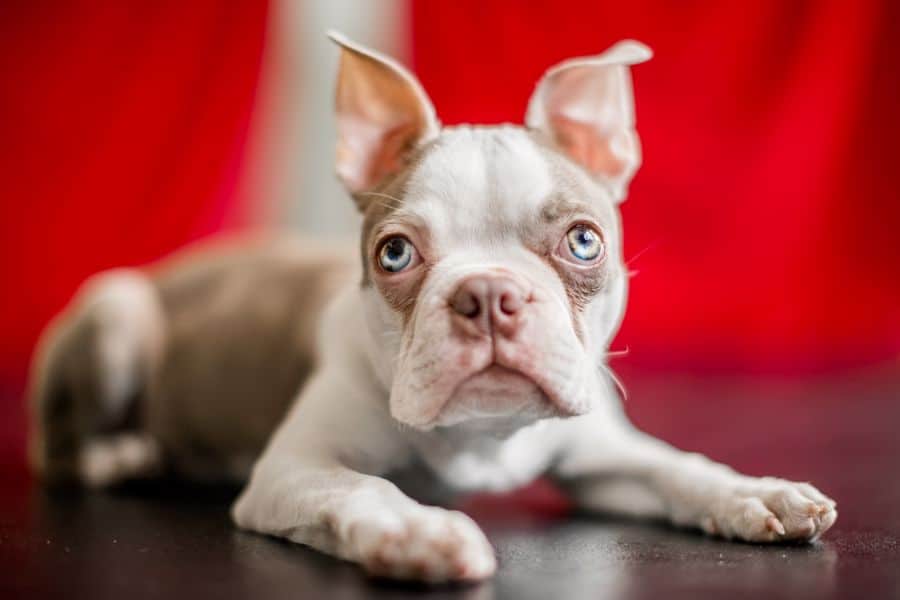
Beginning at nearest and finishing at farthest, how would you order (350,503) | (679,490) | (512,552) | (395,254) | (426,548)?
(426,548)
(350,503)
(512,552)
(395,254)
(679,490)

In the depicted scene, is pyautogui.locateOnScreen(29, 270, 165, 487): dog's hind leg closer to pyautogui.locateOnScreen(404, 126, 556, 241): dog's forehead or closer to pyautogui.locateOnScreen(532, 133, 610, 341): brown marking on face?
pyautogui.locateOnScreen(404, 126, 556, 241): dog's forehead

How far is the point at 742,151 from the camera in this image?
227 inches

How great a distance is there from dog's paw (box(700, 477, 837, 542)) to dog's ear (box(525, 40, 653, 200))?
2.77 feet

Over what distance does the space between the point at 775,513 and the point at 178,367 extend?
2036 mm

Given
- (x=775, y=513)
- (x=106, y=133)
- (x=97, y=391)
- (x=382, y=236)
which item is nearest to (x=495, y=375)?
(x=382, y=236)

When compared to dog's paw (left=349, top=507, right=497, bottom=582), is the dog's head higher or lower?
higher

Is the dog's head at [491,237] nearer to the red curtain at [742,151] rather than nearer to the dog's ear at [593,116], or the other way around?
the dog's ear at [593,116]

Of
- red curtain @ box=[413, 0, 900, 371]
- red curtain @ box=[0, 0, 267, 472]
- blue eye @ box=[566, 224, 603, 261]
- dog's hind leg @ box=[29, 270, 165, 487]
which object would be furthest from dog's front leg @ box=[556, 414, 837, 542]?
red curtain @ box=[0, 0, 267, 472]

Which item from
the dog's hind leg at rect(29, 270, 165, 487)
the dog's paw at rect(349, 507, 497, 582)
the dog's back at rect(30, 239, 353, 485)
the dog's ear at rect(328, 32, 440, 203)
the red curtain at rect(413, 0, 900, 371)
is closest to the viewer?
the dog's paw at rect(349, 507, 497, 582)

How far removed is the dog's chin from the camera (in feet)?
6.93

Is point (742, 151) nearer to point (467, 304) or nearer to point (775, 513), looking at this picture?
point (775, 513)

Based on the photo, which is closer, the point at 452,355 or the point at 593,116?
the point at 452,355

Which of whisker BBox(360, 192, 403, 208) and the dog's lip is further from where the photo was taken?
whisker BBox(360, 192, 403, 208)

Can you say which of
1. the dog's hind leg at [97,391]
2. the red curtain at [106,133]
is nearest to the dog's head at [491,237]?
the dog's hind leg at [97,391]
